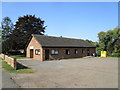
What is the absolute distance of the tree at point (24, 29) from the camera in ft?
110

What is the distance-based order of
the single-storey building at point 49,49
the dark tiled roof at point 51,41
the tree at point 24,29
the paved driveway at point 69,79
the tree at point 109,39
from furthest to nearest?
the tree at point 109,39, the tree at point 24,29, the dark tiled roof at point 51,41, the single-storey building at point 49,49, the paved driveway at point 69,79

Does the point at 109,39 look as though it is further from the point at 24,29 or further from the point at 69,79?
the point at 69,79


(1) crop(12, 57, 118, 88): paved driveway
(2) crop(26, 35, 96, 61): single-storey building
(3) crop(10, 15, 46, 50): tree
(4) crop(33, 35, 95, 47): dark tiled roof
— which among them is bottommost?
(1) crop(12, 57, 118, 88): paved driveway

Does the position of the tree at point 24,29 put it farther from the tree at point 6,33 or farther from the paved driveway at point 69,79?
the paved driveway at point 69,79

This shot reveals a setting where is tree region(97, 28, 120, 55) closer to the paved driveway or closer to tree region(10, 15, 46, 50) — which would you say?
tree region(10, 15, 46, 50)

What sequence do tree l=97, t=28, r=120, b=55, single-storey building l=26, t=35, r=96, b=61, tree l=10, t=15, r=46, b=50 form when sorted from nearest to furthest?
single-storey building l=26, t=35, r=96, b=61 → tree l=10, t=15, r=46, b=50 → tree l=97, t=28, r=120, b=55

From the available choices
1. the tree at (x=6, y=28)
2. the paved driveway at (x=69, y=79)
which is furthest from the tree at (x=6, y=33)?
the paved driveway at (x=69, y=79)

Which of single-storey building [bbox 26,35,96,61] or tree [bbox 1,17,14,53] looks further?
tree [bbox 1,17,14,53]

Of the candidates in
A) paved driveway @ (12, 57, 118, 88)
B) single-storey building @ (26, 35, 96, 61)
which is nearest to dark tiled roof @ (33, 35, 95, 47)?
single-storey building @ (26, 35, 96, 61)

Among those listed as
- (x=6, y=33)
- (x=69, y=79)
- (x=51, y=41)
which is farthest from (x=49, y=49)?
(x=6, y=33)

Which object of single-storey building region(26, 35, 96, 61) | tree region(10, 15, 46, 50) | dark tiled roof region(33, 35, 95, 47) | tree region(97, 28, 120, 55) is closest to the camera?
single-storey building region(26, 35, 96, 61)

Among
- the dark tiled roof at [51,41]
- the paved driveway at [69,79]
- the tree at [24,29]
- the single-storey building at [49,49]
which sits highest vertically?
the tree at [24,29]

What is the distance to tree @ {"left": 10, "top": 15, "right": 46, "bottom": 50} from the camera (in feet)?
110

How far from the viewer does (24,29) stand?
3500cm
